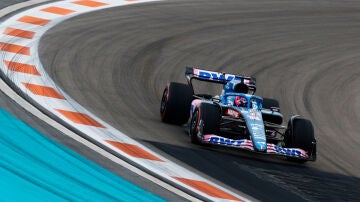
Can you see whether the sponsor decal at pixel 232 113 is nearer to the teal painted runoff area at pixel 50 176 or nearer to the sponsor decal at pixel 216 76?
the sponsor decal at pixel 216 76

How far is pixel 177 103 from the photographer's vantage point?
1412cm

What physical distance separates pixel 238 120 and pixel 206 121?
2.16ft

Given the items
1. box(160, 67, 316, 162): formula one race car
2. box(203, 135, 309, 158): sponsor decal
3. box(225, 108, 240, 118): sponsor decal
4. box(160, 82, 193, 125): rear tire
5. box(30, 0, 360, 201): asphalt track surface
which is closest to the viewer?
box(30, 0, 360, 201): asphalt track surface

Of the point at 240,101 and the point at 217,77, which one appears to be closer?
the point at 240,101

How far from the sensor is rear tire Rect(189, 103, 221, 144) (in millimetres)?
13016

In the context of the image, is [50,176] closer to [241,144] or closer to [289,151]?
[241,144]

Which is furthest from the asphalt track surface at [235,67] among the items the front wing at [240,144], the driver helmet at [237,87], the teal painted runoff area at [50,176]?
the driver helmet at [237,87]

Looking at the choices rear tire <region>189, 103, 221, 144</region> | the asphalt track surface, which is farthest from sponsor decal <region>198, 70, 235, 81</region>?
rear tire <region>189, 103, 221, 144</region>

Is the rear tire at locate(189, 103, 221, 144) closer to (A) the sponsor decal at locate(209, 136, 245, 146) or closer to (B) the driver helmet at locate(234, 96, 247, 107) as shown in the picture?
(A) the sponsor decal at locate(209, 136, 245, 146)

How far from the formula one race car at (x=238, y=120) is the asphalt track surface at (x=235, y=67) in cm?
22

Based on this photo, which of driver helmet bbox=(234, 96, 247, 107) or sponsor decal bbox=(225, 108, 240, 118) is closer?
sponsor decal bbox=(225, 108, 240, 118)

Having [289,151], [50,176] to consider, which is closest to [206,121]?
[289,151]

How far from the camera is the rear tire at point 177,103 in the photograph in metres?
14.1

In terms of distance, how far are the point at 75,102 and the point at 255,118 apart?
2.76m
